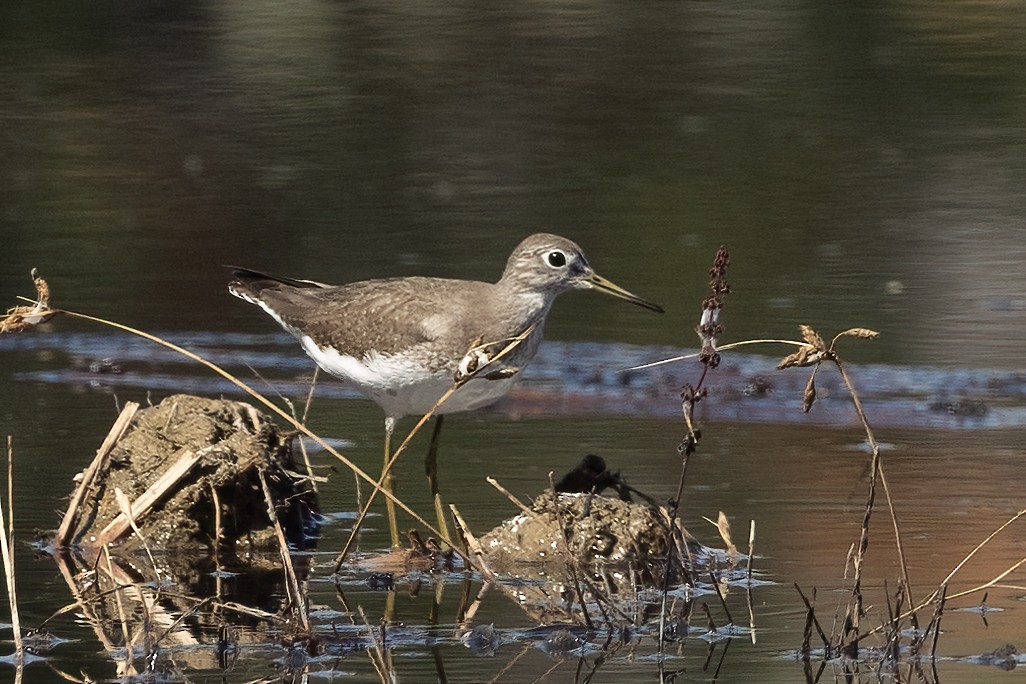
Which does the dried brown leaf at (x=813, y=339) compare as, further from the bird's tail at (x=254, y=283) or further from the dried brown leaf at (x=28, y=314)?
the bird's tail at (x=254, y=283)

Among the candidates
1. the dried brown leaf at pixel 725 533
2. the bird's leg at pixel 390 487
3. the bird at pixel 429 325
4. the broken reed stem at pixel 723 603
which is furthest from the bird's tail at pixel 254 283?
the broken reed stem at pixel 723 603

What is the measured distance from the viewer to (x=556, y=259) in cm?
800

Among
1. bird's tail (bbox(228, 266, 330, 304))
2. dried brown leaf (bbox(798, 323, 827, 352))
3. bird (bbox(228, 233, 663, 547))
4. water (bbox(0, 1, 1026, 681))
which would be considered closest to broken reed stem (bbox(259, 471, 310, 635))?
water (bbox(0, 1, 1026, 681))

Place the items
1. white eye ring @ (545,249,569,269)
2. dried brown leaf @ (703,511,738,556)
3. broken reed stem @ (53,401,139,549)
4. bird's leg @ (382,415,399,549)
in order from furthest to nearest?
white eye ring @ (545,249,569,269) → bird's leg @ (382,415,399,549) → broken reed stem @ (53,401,139,549) → dried brown leaf @ (703,511,738,556)

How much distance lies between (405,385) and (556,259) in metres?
0.82

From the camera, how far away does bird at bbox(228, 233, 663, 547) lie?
761 cm

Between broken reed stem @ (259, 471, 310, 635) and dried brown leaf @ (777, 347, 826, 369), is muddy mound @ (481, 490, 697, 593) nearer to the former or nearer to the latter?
broken reed stem @ (259, 471, 310, 635)

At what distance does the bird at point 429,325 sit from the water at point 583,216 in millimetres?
412

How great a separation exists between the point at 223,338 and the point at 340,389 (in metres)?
1.04

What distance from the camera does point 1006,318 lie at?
1058cm

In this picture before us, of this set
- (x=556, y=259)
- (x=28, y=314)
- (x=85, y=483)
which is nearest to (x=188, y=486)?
(x=85, y=483)

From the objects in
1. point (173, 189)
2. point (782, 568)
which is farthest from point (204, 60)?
point (782, 568)

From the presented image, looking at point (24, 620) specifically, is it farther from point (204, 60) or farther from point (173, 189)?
point (204, 60)

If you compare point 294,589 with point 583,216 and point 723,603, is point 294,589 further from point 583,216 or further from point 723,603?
point 583,216
